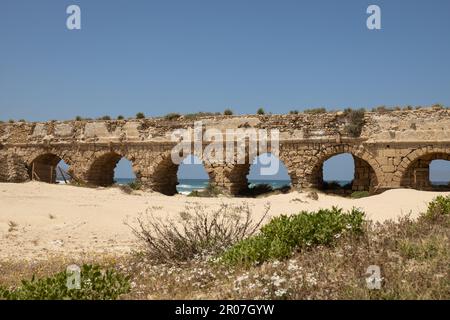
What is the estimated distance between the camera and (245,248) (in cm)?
549

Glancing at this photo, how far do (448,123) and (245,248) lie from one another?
1323 cm

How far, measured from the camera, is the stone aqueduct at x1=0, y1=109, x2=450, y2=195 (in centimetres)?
1656

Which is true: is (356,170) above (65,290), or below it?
below

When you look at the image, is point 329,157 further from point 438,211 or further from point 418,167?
point 438,211

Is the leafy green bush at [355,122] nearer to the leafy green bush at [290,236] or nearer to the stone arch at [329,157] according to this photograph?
the stone arch at [329,157]

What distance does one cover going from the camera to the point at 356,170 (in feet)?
65.2

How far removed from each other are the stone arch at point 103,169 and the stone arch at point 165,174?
0.88 meters

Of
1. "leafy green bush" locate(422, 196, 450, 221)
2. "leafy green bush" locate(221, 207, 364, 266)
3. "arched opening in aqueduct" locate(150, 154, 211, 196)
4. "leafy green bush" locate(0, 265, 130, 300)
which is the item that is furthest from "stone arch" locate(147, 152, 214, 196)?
"leafy green bush" locate(0, 265, 130, 300)

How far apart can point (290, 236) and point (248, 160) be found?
12770mm

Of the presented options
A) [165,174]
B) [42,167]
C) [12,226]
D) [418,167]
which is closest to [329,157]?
[418,167]

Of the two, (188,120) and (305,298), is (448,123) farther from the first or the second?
(305,298)

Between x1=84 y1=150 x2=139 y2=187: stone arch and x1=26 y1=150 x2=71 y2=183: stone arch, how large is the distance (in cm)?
134

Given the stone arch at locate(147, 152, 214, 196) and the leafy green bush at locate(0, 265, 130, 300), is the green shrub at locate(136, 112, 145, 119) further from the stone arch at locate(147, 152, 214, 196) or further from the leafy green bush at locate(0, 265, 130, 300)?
the leafy green bush at locate(0, 265, 130, 300)
